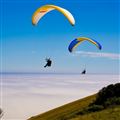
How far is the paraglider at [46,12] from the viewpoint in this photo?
62500 millimetres

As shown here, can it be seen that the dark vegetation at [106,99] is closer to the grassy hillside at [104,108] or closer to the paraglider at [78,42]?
the grassy hillside at [104,108]

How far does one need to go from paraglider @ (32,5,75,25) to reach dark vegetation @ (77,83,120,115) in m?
22.4

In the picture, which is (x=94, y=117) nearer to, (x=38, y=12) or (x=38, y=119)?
(x=38, y=12)

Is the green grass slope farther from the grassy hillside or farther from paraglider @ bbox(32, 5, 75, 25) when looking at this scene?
paraglider @ bbox(32, 5, 75, 25)

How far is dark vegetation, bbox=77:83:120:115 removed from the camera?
3260 inches

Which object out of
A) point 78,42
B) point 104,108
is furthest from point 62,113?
point 78,42

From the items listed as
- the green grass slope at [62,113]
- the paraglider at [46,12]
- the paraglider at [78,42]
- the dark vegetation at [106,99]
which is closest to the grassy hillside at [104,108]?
the dark vegetation at [106,99]

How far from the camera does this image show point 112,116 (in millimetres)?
72250

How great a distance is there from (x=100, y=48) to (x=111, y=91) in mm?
20805

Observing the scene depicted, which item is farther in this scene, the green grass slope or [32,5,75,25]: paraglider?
the green grass slope

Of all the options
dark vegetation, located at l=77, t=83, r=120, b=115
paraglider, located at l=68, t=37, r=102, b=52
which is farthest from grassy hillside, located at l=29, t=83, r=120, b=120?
paraglider, located at l=68, t=37, r=102, b=52

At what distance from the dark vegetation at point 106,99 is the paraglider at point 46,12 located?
22401mm

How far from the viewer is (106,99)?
8656 centimetres

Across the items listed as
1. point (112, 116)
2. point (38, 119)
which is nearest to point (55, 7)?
point (112, 116)
